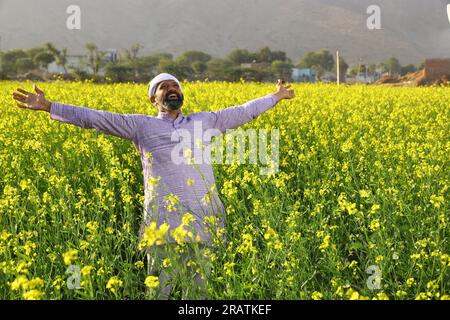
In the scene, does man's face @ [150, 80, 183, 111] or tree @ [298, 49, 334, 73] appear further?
tree @ [298, 49, 334, 73]

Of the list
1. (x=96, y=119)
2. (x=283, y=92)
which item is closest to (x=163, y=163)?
(x=96, y=119)

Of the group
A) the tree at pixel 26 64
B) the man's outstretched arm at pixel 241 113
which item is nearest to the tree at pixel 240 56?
the tree at pixel 26 64

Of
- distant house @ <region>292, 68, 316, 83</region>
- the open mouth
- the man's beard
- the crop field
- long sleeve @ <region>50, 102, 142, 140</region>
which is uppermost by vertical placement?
distant house @ <region>292, 68, 316, 83</region>

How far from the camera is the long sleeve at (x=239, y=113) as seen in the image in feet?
14.3

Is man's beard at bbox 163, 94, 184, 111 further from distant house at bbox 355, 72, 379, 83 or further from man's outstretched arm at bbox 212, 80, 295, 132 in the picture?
distant house at bbox 355, 72, 379, 83

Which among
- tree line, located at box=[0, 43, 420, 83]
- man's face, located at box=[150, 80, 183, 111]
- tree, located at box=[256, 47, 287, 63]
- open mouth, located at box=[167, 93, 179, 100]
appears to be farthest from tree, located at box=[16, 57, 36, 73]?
open mouth, located at box=[167, 93, 179, 100]

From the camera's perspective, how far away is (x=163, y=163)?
4.04 m

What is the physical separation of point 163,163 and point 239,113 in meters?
0.70

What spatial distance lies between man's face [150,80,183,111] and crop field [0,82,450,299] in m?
0.53

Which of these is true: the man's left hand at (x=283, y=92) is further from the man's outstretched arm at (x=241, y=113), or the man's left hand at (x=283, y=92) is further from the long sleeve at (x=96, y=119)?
the long sleeve at (x=96, y=119)

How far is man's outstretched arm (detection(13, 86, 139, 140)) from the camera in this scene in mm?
3973

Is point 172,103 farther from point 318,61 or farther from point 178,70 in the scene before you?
point 318,61

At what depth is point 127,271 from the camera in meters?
3.47
